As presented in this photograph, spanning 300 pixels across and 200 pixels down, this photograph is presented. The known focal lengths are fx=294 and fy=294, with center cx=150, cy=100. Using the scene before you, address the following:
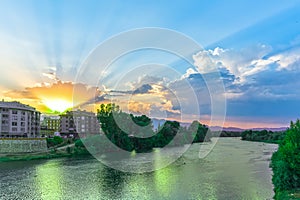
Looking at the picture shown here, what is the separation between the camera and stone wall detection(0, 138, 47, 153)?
2003 inches

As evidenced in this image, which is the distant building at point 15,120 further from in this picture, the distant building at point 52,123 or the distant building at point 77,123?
the distant building at point 52,123

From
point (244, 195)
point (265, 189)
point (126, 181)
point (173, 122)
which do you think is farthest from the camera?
point (173, 122)

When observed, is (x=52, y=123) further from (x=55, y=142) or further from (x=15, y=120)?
(x=55, y=142)

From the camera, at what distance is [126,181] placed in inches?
1150

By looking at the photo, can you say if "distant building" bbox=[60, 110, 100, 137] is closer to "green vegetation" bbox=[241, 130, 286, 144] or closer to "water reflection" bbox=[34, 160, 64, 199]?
"green vegetation" bbox=[241, 130, 286, 144]

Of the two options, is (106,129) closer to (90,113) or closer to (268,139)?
(90,113)

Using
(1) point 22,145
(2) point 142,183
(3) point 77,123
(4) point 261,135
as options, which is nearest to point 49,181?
(2) point 142,183

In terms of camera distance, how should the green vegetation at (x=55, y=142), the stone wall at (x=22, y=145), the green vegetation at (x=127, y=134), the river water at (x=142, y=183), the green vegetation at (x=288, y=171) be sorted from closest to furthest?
the green vegetation at (x=288, y=171) < the river water at (x=142, y=183) < the stone wall at (x=22, y=145) < the green vegetation at (x=55, y=142) < the green vegetation at (x=127, y=134)

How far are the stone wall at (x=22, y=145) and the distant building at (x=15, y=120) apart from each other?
42.2 ft

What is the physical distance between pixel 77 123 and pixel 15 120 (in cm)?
3712

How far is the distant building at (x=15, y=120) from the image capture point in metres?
65.4

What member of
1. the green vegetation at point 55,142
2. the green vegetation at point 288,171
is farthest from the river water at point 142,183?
the green vegetation at point 55,142

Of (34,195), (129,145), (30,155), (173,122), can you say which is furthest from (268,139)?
(34,195)

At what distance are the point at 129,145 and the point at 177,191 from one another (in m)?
45.9
